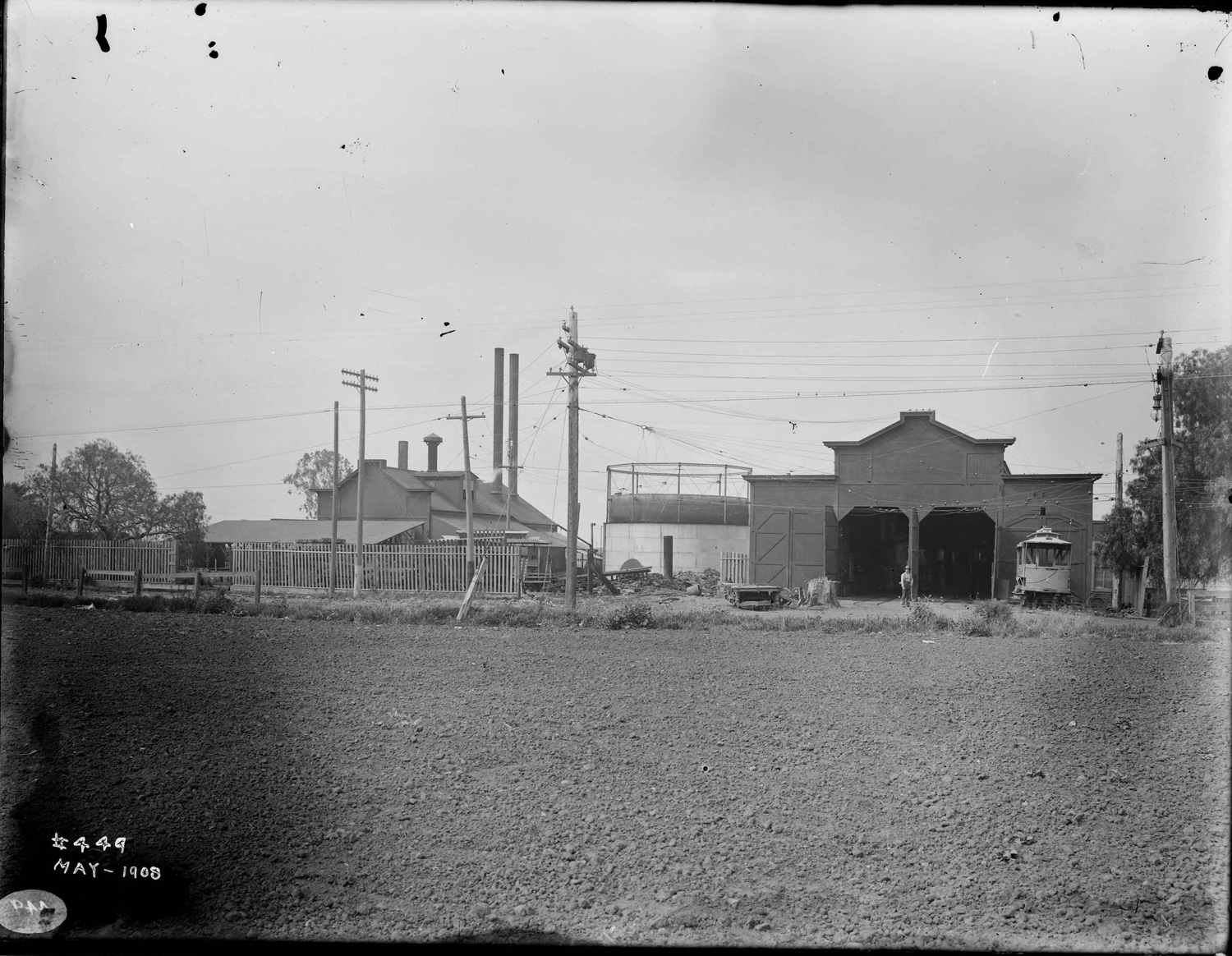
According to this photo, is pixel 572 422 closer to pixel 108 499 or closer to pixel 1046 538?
pixel 108 499

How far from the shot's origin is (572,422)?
1917 centimetres

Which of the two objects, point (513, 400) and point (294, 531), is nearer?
point (294, 531)

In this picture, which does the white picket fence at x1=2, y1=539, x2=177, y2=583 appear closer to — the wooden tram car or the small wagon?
the small wagon

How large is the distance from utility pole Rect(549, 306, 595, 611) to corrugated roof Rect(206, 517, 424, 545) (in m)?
5.56

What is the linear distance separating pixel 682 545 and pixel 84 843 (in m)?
35.8

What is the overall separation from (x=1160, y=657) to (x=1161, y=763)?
19.9 feet

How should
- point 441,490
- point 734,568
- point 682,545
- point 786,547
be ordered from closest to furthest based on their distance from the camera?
point 441,490
point 786,547
point 734,568
point 682,545

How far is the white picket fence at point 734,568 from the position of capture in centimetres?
3105

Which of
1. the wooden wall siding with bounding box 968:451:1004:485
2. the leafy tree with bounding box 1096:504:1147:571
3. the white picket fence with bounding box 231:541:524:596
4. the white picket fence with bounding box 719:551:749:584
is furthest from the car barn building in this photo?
the white picket fence with bounding box 231:541:524:596

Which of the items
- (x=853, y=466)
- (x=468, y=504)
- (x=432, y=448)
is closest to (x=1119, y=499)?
(x=853, y=466)

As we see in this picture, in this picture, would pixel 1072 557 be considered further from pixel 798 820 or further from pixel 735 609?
pixel 798 820

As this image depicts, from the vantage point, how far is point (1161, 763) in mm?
6328

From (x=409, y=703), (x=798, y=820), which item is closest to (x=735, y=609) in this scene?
(x=409, y=703)

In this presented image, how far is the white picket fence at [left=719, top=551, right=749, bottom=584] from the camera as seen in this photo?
102 ft
